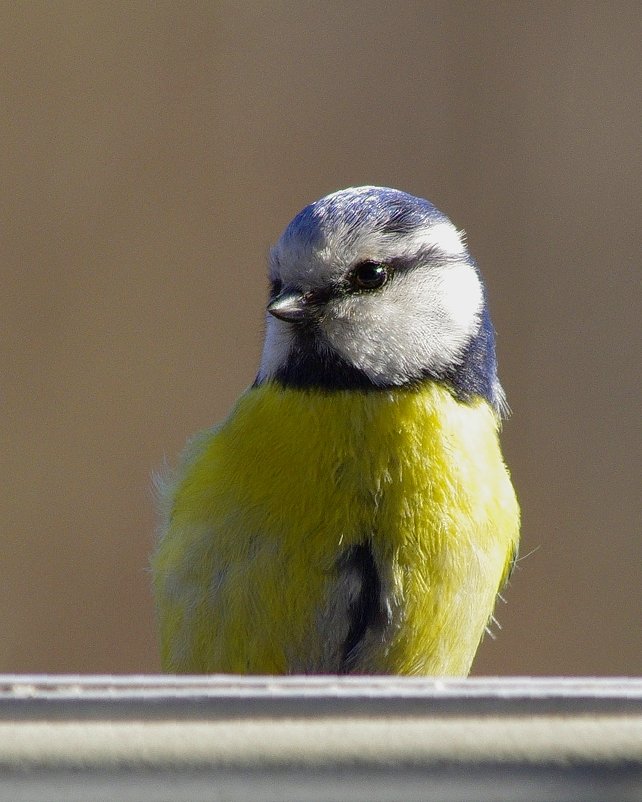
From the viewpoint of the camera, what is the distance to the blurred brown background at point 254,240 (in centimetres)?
288

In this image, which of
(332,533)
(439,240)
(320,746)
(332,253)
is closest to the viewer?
(320,746)

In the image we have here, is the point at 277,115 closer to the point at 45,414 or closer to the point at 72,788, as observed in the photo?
the point at 45,414

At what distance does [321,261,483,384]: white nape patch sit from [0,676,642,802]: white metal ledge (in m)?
1.01

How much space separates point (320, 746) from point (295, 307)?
104 centimetres

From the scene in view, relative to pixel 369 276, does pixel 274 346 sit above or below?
below

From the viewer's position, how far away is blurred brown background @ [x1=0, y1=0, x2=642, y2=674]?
288 cm

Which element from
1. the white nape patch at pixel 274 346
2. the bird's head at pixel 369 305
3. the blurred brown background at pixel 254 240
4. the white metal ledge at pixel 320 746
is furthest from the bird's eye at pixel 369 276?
the blurred brown background at pixel 254 240

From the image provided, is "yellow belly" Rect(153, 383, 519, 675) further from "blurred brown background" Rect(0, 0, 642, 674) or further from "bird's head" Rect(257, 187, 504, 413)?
"blurred brown background" Rect(0, 0, 642, 674)

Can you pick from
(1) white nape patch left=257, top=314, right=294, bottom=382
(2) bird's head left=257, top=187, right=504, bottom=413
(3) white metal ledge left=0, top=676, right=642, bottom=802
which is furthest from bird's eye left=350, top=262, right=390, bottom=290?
(3) white metal ledge left=0, top=676, right=642, bottom=802

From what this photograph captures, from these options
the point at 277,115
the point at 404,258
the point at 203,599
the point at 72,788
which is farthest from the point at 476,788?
the point at 277,115

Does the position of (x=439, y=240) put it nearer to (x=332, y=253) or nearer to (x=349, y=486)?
(x=332, y=253)

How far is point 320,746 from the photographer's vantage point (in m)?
0.52

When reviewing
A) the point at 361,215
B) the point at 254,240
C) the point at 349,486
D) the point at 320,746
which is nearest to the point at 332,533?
the point at 349,486

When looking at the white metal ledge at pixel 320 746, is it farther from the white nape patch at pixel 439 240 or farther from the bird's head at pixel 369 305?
the white nape patch at pixel 439 240
